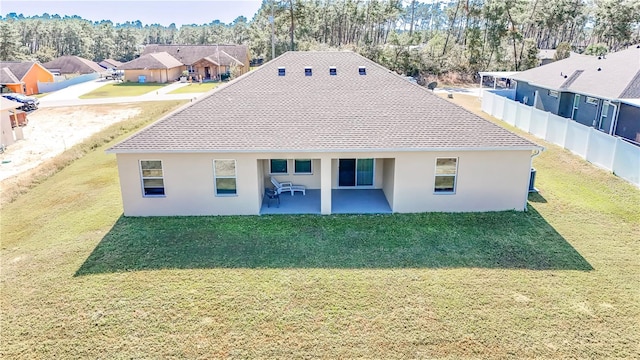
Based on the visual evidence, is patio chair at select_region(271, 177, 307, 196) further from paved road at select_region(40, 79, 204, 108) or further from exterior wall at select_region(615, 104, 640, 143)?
paved road at select_region(40, 79, 204, 108)

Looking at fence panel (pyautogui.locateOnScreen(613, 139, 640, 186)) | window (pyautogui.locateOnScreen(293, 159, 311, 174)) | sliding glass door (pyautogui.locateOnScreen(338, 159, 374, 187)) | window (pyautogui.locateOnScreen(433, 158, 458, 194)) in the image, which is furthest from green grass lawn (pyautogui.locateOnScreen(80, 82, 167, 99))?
fence panel (pyautogui.locateOnScreen(613, 139, 640, 186))

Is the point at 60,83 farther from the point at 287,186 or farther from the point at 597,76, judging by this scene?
the point at 597,76

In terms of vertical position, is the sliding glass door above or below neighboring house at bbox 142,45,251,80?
below

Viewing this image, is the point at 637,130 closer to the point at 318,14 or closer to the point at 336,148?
the point at 336,148

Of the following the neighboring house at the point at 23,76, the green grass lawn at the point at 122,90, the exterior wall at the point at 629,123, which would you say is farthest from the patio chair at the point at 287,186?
the neighboring house at the point at 23,76

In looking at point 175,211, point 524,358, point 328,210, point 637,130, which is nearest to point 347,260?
point 328,210

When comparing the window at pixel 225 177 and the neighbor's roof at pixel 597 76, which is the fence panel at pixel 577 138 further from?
the window at pixel 225 177
